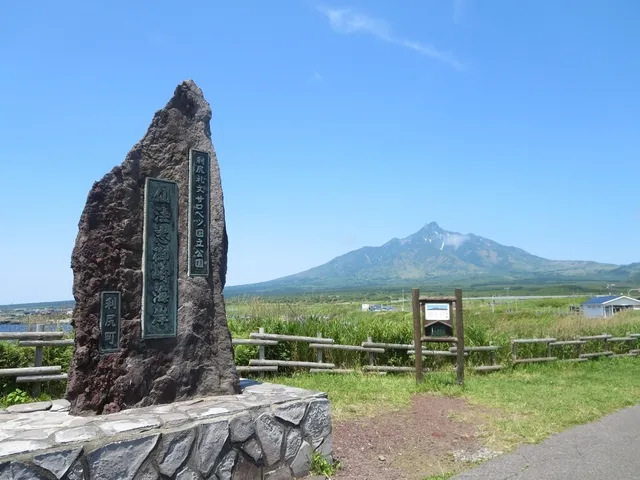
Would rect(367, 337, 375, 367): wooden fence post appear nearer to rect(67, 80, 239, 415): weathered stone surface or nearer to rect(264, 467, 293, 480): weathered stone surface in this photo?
rect(67, 80, 239, 415): weathered stone surface

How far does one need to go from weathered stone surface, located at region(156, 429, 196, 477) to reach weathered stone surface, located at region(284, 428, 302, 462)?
1004 millimetres

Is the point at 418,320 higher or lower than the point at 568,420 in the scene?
higher

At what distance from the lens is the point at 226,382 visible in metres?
5.10

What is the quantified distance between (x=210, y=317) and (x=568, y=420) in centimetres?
501

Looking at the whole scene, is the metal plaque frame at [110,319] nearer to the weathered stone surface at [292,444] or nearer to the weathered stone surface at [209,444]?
the weathered stone surface at [209,444]

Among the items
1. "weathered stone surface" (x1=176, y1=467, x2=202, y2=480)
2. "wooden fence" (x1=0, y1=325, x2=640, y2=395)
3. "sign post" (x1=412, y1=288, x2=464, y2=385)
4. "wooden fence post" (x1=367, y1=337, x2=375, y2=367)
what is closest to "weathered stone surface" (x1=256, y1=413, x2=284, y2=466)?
"weathered stone surface" (x1=176, y1=467, x2=202, y2=480)

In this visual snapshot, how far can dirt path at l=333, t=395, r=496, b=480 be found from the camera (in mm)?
5020

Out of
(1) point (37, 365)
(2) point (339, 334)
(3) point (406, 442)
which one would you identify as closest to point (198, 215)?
(3) point (406, 442)

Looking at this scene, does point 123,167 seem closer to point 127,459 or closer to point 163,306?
point 163,306

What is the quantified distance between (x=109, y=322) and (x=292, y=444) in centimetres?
200

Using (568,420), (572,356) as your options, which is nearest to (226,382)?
(568,420)

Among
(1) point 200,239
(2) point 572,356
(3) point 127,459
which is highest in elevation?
(1) point 200,239

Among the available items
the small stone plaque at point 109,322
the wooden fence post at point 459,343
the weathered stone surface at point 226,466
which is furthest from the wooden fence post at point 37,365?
the wooden fence post at point 459,343

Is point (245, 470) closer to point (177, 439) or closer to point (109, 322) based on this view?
point (177, 439)
